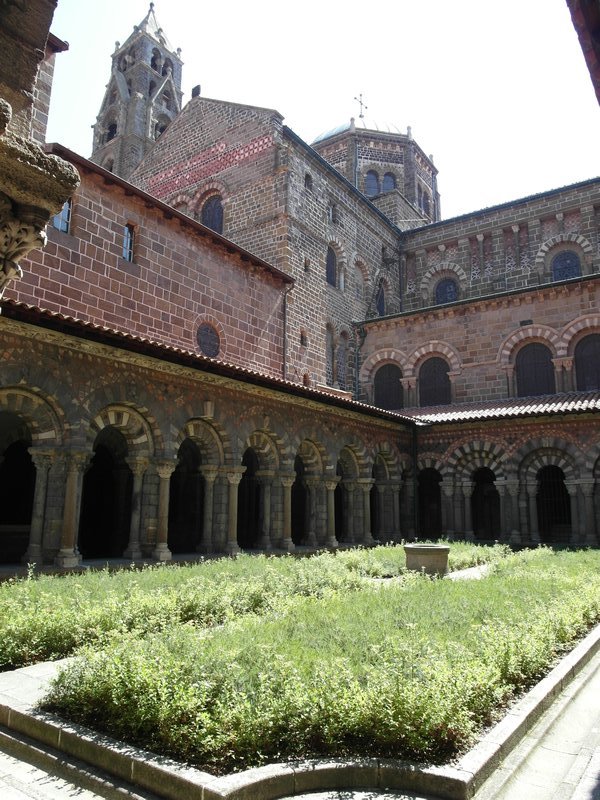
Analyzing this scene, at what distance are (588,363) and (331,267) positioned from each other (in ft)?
33.7

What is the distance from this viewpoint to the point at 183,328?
1667 cm

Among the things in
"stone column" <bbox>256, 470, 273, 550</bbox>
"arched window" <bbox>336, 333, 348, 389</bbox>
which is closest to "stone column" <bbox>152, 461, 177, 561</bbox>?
"stone column" <bbox>256, 470, 273, 550</bbox>

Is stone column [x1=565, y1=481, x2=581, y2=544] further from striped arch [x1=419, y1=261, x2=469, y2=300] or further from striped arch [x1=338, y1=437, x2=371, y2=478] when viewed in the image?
striped arch [x1=419, y1=261, x2=469, y2=300]

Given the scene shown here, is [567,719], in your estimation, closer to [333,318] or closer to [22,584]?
[22,584]

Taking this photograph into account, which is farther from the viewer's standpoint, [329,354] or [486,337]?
[329,354]

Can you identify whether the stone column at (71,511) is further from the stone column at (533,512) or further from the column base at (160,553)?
the stone column at (533,512)

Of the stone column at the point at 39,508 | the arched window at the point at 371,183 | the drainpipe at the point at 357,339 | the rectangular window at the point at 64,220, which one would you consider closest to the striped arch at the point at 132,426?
the stone column at the point at 39,508

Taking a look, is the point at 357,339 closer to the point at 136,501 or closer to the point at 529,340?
the point at 529,340

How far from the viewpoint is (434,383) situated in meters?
23.8

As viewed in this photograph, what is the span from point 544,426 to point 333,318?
894 cm

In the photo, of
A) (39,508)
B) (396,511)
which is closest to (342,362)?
(396,511)

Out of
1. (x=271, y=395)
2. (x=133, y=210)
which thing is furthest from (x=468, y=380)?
(x=133, y=210)

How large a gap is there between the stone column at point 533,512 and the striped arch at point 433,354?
19.0 ft

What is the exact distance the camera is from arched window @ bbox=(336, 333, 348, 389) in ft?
80.0
